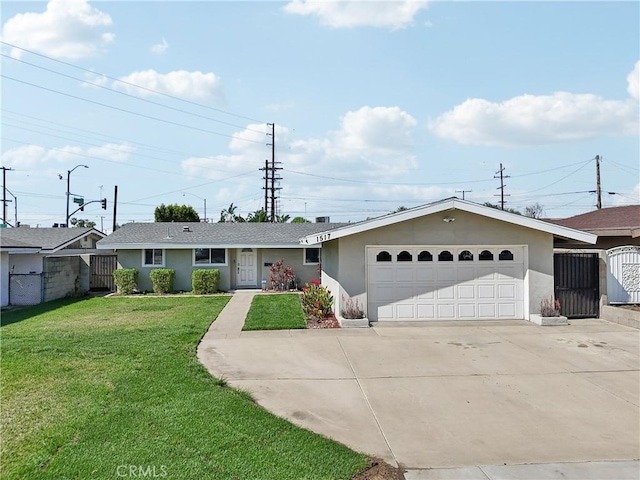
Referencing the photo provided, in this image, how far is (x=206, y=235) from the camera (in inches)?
824

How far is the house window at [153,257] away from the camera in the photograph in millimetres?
19906

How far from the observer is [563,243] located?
1442 cm

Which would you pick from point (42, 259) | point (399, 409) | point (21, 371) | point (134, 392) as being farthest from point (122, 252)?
point (399, 409)

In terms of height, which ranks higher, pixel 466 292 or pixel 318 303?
pixel 466 292

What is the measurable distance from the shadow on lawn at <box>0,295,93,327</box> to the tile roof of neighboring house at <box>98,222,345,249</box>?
317cm

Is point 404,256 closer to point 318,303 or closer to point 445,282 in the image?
point 445,282

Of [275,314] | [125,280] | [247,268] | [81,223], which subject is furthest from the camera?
[81,223]

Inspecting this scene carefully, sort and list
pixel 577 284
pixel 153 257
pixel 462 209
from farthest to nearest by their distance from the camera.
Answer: pixel 153 257 < pixel 577 284 < pixel 462 209

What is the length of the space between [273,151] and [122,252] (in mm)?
23568

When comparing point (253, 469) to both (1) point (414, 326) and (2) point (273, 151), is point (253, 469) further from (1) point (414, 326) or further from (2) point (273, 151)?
(2) point (273, 151)

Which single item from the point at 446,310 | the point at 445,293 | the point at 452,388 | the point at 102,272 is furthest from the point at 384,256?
the point at 102,272

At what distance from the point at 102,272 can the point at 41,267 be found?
419 centimetres

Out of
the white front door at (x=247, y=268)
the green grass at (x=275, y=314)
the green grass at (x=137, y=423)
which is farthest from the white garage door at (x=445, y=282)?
the white front door at (x=247, y=268)

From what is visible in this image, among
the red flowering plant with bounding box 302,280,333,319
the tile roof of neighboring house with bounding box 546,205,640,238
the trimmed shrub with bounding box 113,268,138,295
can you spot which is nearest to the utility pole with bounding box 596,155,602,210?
the tile roof of neighboring house with bounding box 546,205,640,238
